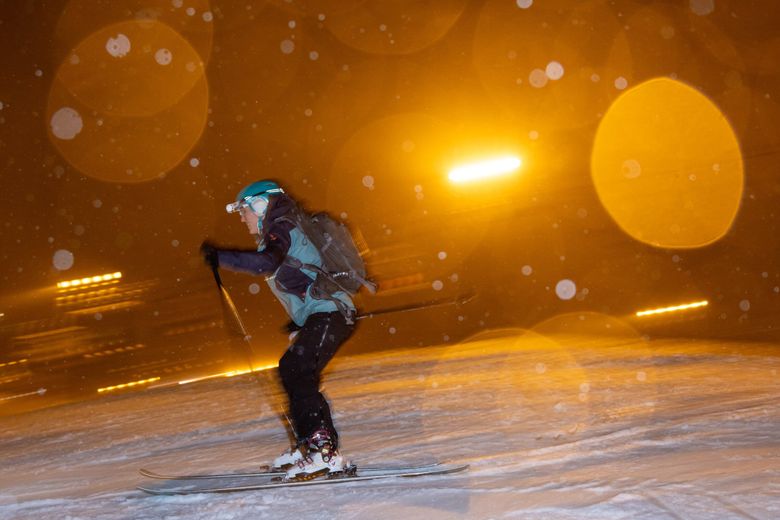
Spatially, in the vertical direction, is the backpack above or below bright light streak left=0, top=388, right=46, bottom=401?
below

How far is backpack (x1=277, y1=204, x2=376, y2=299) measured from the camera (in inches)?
149

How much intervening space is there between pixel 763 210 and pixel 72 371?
17.8 m

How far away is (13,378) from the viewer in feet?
41.6

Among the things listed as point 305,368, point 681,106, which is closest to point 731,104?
point 681,106

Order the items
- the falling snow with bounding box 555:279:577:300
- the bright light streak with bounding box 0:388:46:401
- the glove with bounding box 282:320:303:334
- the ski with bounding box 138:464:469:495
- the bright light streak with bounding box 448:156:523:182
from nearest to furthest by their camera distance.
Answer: the ski with bounding box 138:464:469:495 → the glove with bounding box 282:320:303:334 → the bright light streak with bounding box 0:388:46:401 → the falling snow with bounding box 555:279:577:300 → the bright light streak with bounding box 448:156:523:182

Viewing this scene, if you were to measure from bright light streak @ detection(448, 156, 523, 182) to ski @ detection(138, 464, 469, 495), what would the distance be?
49.5ft

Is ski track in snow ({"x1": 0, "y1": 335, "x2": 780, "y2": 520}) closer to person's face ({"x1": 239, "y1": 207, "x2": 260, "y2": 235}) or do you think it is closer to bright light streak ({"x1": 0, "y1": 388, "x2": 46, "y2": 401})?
person's face ({"x1": 239, "y1": 207, "x2": 260, "y2": 235})

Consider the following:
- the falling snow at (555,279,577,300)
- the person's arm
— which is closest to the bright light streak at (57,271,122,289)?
the falling snow at (555,279,577,300)

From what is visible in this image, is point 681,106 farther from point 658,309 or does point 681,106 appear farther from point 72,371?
point 72,371

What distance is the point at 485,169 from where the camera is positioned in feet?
61.1

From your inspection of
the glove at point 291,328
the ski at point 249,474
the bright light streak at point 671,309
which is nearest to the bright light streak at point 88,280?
the ski at point 249,474

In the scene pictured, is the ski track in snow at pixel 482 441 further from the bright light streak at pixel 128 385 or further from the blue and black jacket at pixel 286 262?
the bright light streak at pixel 128 385

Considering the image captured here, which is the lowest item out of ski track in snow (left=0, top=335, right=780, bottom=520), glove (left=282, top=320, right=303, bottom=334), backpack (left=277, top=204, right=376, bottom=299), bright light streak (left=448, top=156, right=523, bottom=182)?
ski track in snow (left=0, top=335, right=780, bottom=520)

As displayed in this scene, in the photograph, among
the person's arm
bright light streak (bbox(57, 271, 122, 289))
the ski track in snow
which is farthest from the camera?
bright light streak (bbox(57, 271, 122, 289))
